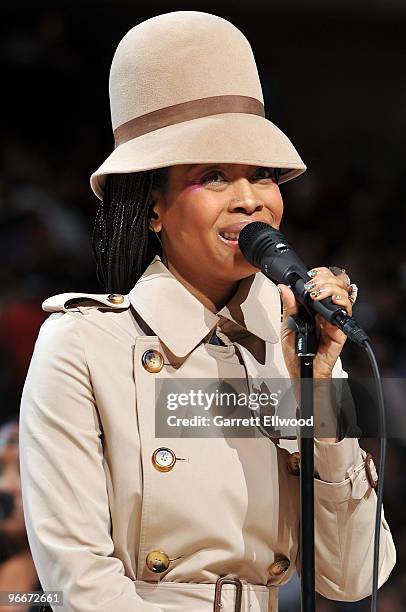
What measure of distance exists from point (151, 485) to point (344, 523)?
23 centimetres

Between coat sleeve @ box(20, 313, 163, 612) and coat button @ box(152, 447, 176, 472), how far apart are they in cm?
6

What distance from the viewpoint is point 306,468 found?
3.66ft

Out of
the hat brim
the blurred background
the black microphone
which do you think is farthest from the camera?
the blurred background

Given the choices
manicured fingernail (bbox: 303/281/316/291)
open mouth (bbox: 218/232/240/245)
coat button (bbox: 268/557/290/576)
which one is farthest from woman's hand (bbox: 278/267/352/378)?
coat button (bbox: 268/557/290/576)

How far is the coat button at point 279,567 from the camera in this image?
1.25 m

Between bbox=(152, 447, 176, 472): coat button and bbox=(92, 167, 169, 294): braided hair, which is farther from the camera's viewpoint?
bbox=(92, 167, 169, 294): braided hair

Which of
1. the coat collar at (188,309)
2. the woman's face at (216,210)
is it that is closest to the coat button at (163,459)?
the coat collar at (188,309)

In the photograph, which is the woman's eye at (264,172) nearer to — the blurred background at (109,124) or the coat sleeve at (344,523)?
the coat sleeve at (344,523)

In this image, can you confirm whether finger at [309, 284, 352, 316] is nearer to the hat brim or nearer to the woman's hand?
the woman's hand

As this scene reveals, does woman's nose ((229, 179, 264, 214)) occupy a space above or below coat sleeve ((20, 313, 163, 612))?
above

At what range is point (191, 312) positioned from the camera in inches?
51.6

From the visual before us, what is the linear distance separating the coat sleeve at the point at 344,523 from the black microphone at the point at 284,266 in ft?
0.70

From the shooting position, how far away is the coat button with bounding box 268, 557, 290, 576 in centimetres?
125

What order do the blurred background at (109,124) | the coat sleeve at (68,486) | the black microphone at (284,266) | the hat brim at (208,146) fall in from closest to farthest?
the black microphone at (284,266)
the coat sleeve at (68,486)
the hat brim at (208,146)
the blurred background at (109,124)
